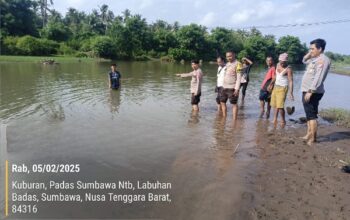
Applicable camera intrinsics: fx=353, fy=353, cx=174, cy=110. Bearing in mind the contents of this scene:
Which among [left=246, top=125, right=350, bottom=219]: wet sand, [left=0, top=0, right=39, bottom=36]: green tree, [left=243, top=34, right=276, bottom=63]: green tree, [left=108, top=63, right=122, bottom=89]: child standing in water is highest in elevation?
[left=0, top=0, right=39, bottom=36]: green tree

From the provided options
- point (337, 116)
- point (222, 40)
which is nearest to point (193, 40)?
point (222, 40)

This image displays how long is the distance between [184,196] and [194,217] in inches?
22.0

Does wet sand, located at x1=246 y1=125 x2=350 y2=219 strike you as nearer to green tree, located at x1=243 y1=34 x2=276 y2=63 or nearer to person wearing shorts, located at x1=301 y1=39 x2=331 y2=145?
person wearing shorts, located at x1=301 y1=39 x2=331 y2=145

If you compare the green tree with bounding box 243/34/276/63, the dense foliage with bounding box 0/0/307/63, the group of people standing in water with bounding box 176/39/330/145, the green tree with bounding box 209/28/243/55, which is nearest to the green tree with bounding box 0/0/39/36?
the dense foliage with bounding box 0/0/307/63

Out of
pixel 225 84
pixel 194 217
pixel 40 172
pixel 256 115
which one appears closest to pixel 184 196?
pixel 194 217

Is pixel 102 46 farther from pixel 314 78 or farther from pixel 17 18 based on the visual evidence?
pixel 314 78

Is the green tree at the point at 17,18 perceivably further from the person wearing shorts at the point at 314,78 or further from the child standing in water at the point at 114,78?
the person wearing shorts at the point at 314,78

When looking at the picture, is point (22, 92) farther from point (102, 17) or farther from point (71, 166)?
point (102, 17)

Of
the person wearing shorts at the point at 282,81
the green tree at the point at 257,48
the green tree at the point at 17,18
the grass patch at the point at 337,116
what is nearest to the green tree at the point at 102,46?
the green tree at the point at 17,18

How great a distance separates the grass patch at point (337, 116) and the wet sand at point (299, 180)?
226 centimetres

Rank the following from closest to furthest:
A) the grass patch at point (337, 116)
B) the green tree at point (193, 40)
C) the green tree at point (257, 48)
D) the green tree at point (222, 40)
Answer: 1. the grass patch at point (337, 116)
2. the green tree at point (193, 40)
3. the green tree at point (222, 40)
4. the green tree at point (257, 48)

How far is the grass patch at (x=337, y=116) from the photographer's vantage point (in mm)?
10352

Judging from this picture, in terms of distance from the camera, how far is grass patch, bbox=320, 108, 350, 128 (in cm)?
1035

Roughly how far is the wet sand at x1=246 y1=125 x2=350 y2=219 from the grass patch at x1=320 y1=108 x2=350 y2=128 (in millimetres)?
2263
